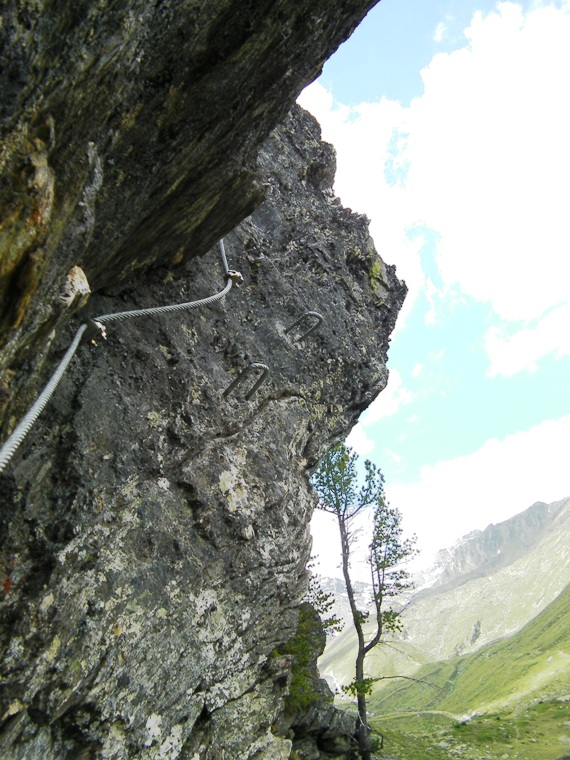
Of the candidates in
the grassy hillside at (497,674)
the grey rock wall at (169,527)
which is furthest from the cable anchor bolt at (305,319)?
the grassy hillside at (497,674)

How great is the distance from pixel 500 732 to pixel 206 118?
42.4 meters

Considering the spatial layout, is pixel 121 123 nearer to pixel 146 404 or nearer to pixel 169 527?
pixel 146 404

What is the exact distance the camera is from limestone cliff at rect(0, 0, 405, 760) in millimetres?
4902

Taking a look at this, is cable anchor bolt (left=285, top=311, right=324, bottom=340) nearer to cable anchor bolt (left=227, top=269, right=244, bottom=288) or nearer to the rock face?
cable anchor bolt (left=227, top=269, right=244, bottom=288)

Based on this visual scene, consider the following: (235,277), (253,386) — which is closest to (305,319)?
(235,277)

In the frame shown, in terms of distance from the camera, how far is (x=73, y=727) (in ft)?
24.6

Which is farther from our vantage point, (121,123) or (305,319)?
(305,319)

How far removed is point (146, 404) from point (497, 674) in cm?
16751

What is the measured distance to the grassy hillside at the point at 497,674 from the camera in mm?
109188

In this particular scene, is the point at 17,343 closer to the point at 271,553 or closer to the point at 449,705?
the point at 271,553

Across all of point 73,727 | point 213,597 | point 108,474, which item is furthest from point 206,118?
point 73,727

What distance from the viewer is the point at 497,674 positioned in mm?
138125

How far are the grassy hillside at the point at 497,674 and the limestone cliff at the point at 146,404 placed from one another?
110904 millimetres

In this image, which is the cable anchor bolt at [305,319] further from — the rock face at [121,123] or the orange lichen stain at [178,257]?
the rock face at [121,123]
